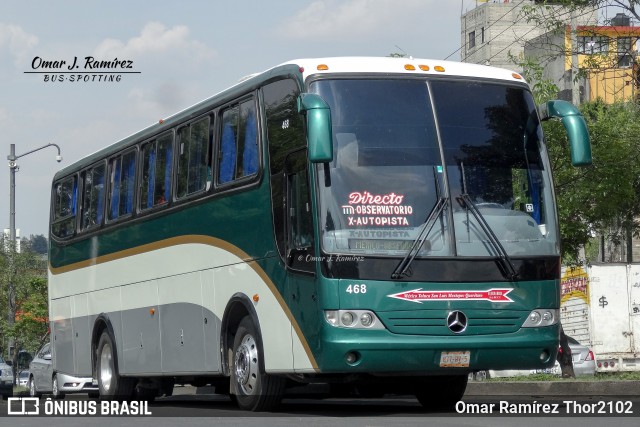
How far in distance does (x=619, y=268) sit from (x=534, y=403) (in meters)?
17.8

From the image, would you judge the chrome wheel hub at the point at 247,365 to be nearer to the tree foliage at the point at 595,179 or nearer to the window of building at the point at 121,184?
the window of building at the point at 121,184

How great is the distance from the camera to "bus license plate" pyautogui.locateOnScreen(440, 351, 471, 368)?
13.3 metres

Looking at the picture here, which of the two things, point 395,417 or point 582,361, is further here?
point 582,361

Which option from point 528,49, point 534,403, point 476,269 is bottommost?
point 534,403

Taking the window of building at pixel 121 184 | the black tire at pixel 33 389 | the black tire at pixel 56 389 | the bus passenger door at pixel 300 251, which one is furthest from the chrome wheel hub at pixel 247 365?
the black tire at pixel 33 389

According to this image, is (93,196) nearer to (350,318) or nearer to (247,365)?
(247,365)

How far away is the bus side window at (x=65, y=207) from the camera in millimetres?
21984

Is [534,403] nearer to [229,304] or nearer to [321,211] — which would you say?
[229,304]

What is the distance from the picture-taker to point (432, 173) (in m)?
13.4

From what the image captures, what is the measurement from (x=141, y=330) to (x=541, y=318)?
6817 millimetres

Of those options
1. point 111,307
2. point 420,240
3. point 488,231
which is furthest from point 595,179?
point 420,240

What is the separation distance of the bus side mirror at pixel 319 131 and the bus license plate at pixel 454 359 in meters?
2.20

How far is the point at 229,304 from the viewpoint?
15.4 m

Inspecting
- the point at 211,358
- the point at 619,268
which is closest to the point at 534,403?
the point at 211,358
